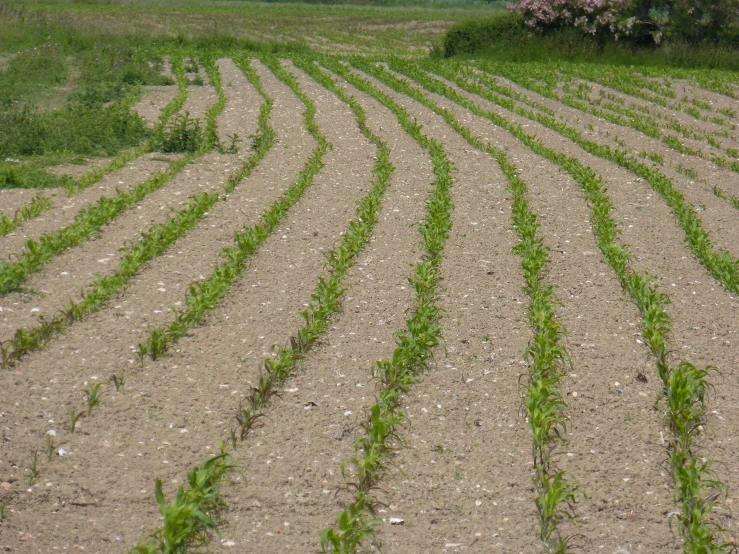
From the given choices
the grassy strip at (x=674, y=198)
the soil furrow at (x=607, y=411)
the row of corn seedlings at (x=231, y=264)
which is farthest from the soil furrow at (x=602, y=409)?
the row of corn seedlings at (x=231, y=264)

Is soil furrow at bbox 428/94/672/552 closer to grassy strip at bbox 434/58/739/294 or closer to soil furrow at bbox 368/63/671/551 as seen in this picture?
soil furrow at bbox 368/63/671/551

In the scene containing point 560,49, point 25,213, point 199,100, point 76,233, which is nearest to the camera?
point 76,233

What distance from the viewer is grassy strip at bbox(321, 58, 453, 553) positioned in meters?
4.08

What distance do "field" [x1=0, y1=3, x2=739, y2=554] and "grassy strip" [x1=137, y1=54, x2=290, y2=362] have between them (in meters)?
0.04

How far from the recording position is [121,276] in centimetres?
698

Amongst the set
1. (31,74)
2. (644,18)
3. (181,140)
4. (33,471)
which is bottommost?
(33,471)

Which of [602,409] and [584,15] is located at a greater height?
[584,15]

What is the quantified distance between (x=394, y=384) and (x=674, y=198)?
18.0 feet

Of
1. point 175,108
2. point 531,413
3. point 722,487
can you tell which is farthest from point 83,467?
point 175,108

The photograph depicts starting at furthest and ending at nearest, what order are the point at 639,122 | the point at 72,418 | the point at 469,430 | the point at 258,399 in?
the point at 639,122 < the point at 258,399 < the point at 469,430 < the point at 72,418

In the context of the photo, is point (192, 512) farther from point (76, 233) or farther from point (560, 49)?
point (560, 49)

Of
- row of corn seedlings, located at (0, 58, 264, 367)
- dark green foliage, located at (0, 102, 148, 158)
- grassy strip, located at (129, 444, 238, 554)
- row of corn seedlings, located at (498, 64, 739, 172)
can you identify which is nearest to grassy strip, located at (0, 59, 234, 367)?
row of corn seedlings, located at (0, 58, 264, 367)

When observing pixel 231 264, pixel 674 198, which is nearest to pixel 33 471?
pixel 231 264

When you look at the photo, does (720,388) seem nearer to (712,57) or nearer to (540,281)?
(540,281)
